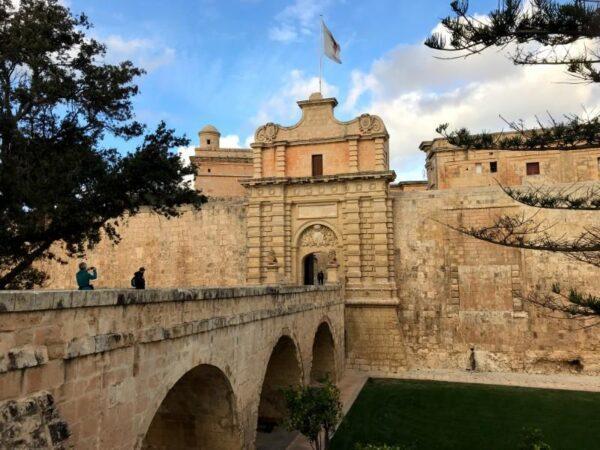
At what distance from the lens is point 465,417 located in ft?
42.8

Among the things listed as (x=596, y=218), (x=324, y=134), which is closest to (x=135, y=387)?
(x=324, y=134)

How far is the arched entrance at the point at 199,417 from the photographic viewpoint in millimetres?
7734

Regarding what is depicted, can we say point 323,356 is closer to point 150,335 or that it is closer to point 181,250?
point 181,250

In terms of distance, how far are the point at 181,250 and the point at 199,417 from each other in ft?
47.0

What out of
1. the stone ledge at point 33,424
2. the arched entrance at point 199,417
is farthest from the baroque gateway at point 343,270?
the stone ledge at point 33,424

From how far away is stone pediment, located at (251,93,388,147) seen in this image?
1905 centimetres

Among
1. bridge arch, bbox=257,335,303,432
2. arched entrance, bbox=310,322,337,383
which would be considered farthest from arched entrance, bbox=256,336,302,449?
arched entrance, bbox=310,322,337,383

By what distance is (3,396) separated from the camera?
11.2ft

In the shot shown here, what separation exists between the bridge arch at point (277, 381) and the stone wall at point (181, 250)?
8.42 meters

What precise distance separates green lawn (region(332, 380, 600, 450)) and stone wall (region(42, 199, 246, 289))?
27.4 feet

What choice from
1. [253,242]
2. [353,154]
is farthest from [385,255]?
[253,242]

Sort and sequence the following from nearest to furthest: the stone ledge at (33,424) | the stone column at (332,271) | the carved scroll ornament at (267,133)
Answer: the stone ledge at (33,424) < the stone column at (332,271) < the carved scroll ornament at (267,133)

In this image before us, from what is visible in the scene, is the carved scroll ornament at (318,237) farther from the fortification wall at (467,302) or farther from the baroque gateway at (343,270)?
the fortification wall at (467,302)

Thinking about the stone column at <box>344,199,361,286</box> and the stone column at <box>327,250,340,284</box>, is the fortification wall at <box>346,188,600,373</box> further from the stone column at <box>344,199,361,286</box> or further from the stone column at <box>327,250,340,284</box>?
the stone column at <box>327,250,340,284</box>
